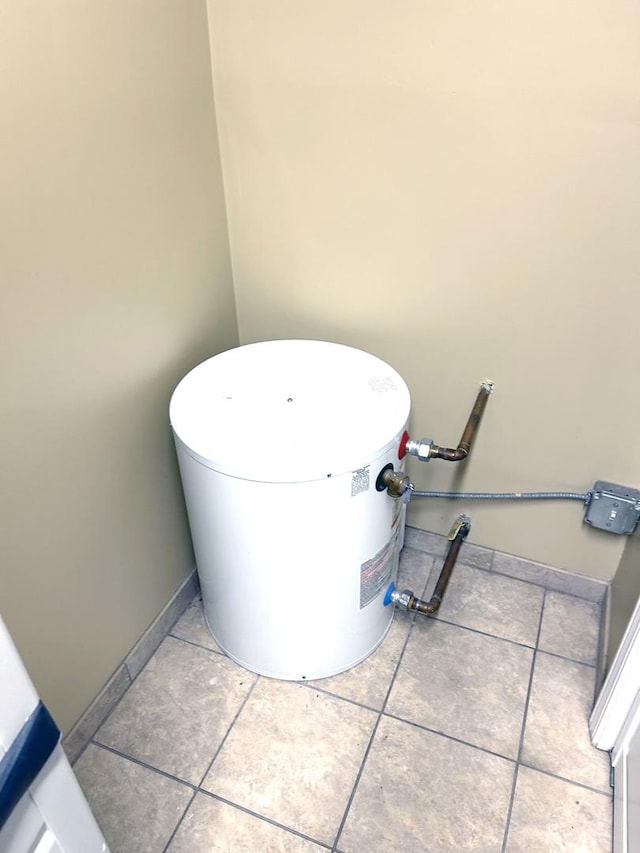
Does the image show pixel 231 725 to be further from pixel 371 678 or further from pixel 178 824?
pixel 371 678

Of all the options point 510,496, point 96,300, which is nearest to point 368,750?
point 510,496

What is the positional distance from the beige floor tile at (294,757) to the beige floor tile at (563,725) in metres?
0.32

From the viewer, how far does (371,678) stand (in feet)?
4.29

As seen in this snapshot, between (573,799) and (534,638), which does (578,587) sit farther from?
(573,799)

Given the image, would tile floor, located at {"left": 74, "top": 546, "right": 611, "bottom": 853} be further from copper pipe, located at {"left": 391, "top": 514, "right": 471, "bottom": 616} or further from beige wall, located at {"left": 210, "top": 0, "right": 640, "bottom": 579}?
beige wall, located at {"left": 210, "top": 0, "right": 640, "bottom": 579}

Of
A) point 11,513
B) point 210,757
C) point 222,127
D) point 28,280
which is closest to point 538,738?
point 210,757

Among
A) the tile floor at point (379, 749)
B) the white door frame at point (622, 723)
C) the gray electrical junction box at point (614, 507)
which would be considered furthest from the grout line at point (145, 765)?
the gray electrical junction box at point (614, 507)

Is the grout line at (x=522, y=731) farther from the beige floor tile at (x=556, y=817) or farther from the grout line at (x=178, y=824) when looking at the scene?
the grout line at (x=178, y=824)

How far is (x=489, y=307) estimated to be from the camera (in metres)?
1.20

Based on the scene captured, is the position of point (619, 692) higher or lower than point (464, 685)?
higher

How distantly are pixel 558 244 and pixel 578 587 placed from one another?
80 cm

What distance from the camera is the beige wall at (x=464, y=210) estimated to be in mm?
980

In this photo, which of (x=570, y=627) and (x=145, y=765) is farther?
(x=570, y=627)

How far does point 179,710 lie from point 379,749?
40 centimetres
